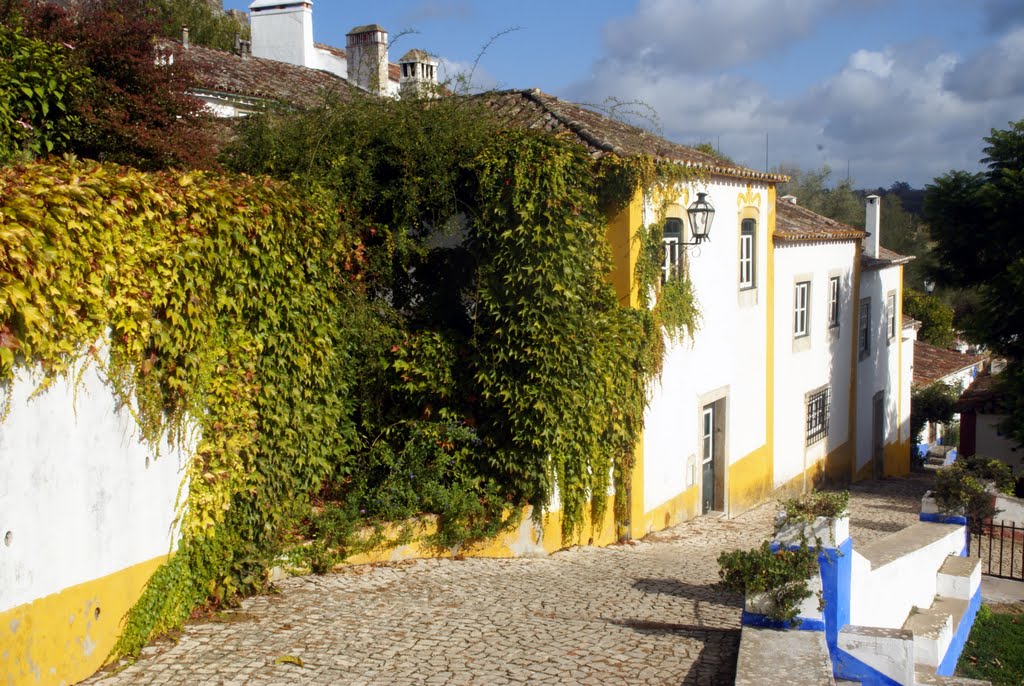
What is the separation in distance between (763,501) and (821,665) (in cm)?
1212

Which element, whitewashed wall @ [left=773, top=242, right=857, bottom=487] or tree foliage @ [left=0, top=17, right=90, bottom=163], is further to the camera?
whitewashed wall @ [left=773, top=242, right=857, bottom=487]

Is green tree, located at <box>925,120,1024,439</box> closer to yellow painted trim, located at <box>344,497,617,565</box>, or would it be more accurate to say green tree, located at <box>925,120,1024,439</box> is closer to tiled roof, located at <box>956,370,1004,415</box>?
tiled roof, located at <box>956,370,1004,415</box>

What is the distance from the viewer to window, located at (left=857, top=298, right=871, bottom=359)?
2319cm

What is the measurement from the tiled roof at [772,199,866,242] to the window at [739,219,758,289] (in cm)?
91

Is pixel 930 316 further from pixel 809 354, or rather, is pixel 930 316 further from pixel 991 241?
pixel 809 354

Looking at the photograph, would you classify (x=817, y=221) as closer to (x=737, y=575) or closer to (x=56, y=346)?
(x=737, y=575)

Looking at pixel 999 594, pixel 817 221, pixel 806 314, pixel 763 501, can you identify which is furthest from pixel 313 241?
pixel 817 221

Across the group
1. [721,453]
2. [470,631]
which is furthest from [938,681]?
[721,453]

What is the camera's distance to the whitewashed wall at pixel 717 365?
13.5 meters

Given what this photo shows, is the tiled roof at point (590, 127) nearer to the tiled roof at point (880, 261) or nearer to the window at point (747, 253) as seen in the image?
the window at point (747, 253)

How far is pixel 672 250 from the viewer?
44.3 ft

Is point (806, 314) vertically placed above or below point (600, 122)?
below

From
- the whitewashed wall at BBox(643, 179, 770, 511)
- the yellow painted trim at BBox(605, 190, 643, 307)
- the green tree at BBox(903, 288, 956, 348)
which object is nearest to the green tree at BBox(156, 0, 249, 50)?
the whitewashed wall at BBox(643, 179, 770, 511)

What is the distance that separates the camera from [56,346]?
5.38 meters
